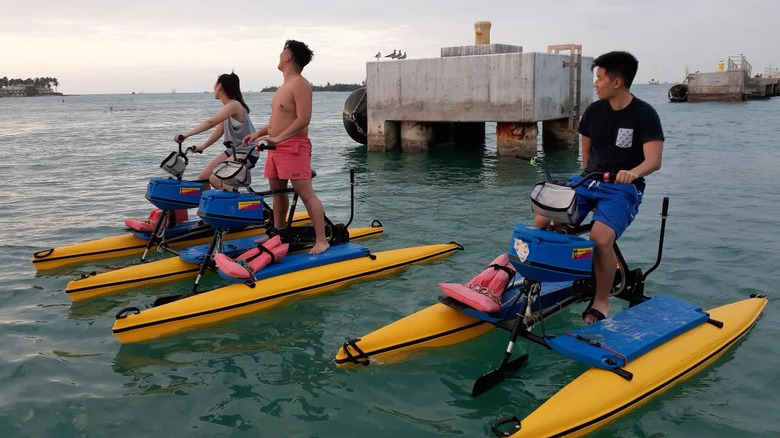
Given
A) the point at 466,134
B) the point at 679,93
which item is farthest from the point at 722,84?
the point at 466,134

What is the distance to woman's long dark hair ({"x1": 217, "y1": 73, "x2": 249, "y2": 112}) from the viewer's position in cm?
809

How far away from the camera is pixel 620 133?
511cm

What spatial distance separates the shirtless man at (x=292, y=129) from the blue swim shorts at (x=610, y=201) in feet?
10.4

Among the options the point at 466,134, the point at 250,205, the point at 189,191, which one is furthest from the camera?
the point at 466,134

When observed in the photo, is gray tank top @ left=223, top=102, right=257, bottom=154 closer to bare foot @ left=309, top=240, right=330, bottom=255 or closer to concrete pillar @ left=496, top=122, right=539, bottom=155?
bare foot @ left=309, top=240, right=330, bottom=255

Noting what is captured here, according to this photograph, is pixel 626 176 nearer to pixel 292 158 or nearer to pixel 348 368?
pixel 348 368

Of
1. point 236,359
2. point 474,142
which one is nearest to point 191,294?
point 236,359

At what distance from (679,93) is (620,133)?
73.8m

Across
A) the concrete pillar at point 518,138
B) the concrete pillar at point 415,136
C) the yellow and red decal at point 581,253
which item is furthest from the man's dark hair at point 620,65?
the concrete pillar at point 415,136

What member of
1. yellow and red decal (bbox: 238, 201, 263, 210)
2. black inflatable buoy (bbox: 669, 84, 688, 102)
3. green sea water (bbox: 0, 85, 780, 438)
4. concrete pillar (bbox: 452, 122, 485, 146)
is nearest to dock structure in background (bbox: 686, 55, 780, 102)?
black inflatable buoy (bbox: 669, 84, 688, 102)

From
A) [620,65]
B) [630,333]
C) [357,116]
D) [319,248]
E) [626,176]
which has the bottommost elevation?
[630,333]

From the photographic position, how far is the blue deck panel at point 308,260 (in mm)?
6816

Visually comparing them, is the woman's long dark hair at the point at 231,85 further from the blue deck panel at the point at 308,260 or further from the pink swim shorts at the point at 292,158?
the blue deck panel at the point at 308,260

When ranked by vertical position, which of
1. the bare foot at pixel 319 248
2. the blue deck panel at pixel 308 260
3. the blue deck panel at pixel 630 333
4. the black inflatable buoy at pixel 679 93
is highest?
the black inflatable buoy at pixel 679 93
